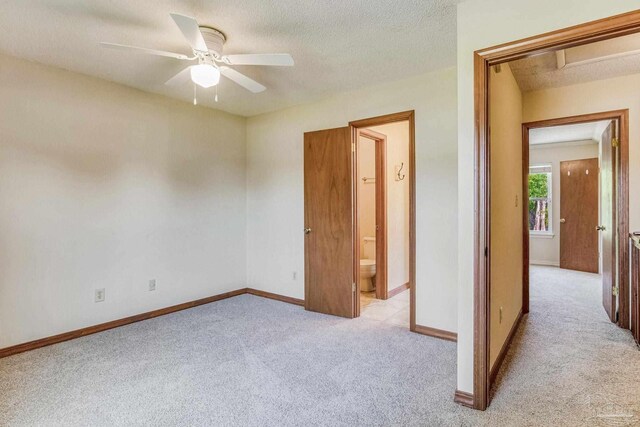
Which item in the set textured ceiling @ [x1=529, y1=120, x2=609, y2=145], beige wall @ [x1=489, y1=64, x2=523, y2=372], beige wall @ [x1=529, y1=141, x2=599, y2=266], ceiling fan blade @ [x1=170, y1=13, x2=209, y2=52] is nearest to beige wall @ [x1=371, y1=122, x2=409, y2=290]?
beige wall @ [x1=489, y1=64, x2=523, y2=372]

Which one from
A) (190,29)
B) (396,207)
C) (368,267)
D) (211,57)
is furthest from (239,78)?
(368,267)

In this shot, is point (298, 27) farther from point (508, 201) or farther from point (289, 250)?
point (289, 250)

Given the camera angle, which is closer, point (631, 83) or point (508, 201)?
point (508, 201)

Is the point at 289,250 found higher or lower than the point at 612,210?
lower

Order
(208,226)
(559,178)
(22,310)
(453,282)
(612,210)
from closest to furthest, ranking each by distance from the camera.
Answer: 1. (22,310)
2. (453,282)
3. (612,210)
4. (208,226)
5. (559,178)

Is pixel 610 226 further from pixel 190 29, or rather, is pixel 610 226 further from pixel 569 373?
pixel 190 29

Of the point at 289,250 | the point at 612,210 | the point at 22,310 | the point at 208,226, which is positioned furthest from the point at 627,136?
the point at 22,310

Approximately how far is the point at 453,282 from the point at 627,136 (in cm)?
206

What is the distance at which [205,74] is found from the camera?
2289mm

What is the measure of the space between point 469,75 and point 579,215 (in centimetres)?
572

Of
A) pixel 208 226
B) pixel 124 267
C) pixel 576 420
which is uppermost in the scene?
pixel 208 226

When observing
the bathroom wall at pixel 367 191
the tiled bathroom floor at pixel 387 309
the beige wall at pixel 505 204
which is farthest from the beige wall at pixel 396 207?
the beige wall at pixel 505 204

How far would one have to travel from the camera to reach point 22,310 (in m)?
2.88

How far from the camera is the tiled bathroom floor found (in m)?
3.63
